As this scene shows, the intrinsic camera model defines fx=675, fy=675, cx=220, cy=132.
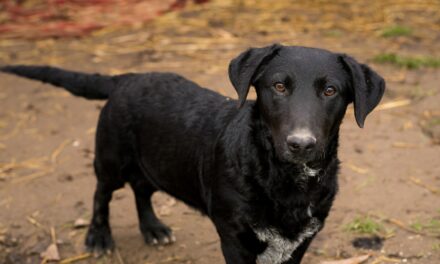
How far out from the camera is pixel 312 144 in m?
3.39

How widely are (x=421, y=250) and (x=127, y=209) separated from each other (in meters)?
2.44

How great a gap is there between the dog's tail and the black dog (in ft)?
0.37

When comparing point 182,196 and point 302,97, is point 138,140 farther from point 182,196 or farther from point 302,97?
point 302,97

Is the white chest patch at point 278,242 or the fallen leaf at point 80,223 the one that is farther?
the fallen leaf at point 80,223

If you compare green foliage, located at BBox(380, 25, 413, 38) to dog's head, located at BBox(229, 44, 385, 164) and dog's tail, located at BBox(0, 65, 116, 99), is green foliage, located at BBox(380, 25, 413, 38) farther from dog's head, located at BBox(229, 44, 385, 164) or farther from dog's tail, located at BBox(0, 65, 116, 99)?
dog's head, located at BBox(229, 44, 385, 164)

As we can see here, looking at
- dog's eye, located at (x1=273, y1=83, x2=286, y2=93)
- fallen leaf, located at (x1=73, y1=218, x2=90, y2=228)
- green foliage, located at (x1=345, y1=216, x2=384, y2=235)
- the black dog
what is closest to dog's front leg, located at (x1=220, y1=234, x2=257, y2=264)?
the black dog

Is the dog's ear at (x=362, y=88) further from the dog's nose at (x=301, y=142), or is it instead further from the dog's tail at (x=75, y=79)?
the dog's tail at (x=75, y=79)

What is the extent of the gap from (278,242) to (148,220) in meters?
1.66

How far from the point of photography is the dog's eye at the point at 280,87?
3.60m

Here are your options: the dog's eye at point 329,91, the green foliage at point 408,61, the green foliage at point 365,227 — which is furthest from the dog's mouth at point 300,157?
the green foliage at point 408,61

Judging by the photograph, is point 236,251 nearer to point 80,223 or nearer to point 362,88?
point 362,88

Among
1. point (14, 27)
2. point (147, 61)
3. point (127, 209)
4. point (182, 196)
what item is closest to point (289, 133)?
point (182, 196)

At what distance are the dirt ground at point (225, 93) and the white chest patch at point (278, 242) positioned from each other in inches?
38.0

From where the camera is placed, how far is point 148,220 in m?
5.31
